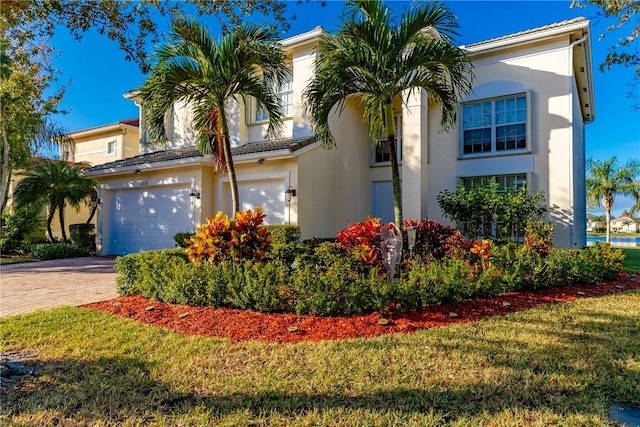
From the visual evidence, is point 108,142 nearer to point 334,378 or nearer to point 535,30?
point 535,30

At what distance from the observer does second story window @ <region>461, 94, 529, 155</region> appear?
41.7 feet

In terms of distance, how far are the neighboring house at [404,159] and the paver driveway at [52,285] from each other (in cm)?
312

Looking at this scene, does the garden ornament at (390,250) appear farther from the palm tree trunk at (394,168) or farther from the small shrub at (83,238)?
the small shrub at (83,238)

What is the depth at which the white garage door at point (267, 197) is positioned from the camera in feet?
41.9

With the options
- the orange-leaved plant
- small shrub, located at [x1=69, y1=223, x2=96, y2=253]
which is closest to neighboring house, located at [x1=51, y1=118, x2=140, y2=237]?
small shrub, located at [x1=69, y1=223, x2=96, y2=253]

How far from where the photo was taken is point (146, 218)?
1529 cm

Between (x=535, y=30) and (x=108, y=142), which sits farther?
(x=108, y=142)

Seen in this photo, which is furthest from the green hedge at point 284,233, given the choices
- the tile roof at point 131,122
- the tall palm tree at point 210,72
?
the tile roof at point 131,122

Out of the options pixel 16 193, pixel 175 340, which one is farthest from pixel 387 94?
pixel 16 193

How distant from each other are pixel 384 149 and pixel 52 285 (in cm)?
1191

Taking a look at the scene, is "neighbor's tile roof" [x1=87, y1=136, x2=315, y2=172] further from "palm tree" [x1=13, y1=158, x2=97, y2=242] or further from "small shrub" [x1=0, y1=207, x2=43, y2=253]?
"small shrub" [x1=0, y1=207, x2=43, y2=253]

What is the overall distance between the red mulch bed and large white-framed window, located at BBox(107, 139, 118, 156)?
21.0 meters

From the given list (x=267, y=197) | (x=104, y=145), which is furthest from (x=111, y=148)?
(x=267, y=197)

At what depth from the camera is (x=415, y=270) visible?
6.57m
